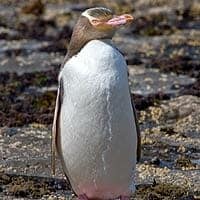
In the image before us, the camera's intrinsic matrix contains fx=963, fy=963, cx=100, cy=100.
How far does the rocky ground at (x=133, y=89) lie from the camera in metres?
8.09

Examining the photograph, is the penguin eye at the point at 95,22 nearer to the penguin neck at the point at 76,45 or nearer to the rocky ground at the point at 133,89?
the penguin neck at the point at 76,45

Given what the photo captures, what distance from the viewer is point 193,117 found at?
407 inches

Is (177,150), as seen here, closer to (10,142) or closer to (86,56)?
(10,142)

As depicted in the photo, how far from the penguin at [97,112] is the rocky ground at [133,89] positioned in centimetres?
155

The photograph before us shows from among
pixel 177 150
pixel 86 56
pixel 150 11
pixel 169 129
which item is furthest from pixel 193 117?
pixel 150 11

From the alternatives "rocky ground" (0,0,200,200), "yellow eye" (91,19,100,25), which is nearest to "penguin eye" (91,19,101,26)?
"yellow eye" (91,19,100,25)

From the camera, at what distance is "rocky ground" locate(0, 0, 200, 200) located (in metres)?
8.09

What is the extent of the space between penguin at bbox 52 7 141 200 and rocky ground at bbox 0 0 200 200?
1.55m

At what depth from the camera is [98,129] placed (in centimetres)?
591

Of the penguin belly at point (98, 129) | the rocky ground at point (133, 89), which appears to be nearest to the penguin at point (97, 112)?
the penguin belly at point (98, 129)

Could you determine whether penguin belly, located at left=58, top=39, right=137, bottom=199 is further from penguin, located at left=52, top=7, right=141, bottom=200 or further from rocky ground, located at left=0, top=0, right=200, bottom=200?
rocky ground, located at left=0, top=0, right=200, bottom=200

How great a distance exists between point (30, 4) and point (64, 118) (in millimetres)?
14206

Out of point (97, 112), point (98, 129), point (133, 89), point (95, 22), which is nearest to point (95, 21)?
point (95, 22)

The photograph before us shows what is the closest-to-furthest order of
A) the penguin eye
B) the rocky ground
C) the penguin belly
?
1. the penguin belly
2. the penguin eye
3. the rocky ground
